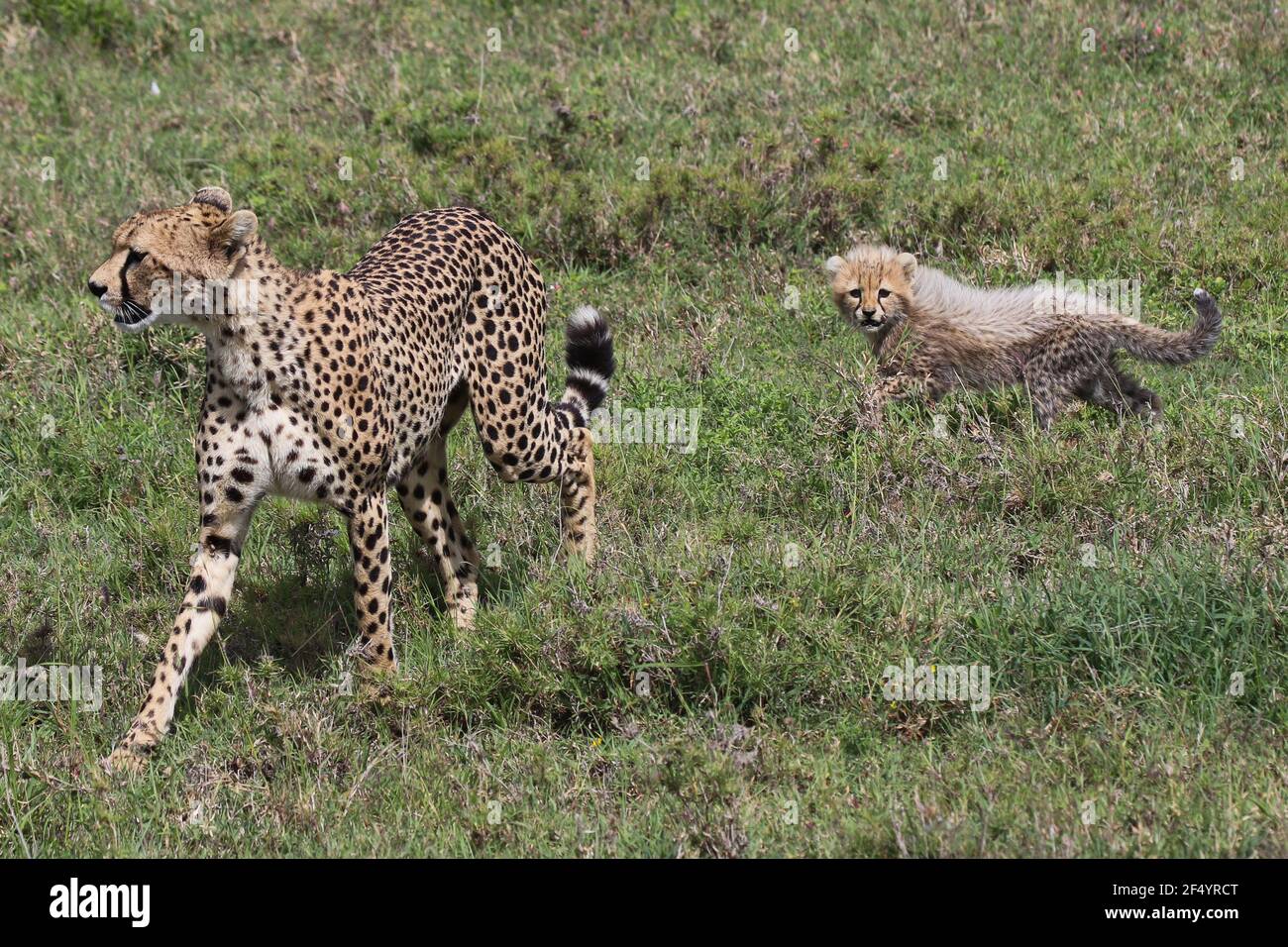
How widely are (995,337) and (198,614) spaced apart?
10.4 feet

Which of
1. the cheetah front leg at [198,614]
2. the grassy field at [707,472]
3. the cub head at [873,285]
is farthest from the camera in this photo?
the cub head at [873,285]

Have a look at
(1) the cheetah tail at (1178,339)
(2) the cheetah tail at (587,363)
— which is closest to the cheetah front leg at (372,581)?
(2) the cheetah tail at (587,363)

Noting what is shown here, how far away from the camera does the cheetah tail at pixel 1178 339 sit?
18.2ft

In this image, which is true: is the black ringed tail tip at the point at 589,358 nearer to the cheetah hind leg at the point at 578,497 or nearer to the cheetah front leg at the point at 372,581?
the cheetah hind leg at the point at 578,497

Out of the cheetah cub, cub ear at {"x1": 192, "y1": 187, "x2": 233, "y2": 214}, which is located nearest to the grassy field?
the cheetah cub

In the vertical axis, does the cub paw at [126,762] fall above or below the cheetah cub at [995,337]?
below

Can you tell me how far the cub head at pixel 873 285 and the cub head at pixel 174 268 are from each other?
2.72 metres

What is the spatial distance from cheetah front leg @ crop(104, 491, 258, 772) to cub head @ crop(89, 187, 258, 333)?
496 millimetres

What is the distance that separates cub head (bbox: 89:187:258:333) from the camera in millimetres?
4082

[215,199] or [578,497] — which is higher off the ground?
[215,199]

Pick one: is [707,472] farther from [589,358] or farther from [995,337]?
[995,337]

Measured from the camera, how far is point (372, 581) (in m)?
4.47

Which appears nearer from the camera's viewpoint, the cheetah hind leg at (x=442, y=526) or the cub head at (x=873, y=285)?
the cheetah hind leg at (x=442, y=526)

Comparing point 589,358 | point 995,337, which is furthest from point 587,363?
point 995,337
